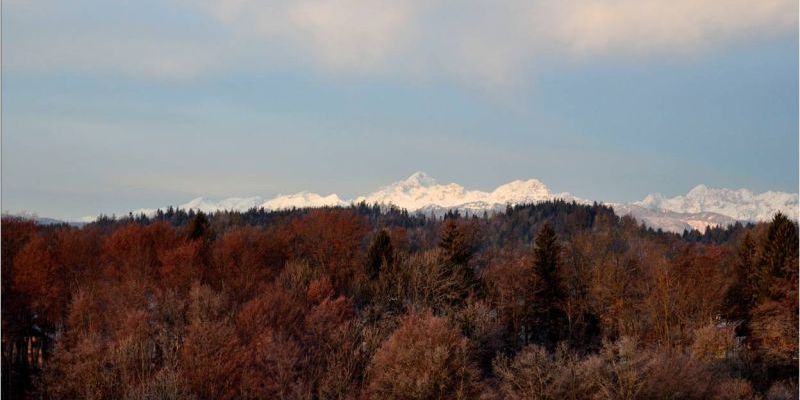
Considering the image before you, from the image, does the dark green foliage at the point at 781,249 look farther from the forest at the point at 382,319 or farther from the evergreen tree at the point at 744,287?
the evergreen tree at the point at 744,287

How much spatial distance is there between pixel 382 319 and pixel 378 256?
1619 centimetres

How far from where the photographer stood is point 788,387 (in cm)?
5734

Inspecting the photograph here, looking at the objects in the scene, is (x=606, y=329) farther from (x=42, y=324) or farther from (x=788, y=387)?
(x=42, y=324)

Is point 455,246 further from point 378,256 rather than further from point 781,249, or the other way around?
point 781,249

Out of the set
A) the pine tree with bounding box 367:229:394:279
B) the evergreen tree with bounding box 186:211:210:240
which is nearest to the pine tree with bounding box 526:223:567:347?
the pine tree with bounding box 367:229:394:279

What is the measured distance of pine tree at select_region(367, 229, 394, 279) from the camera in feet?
262

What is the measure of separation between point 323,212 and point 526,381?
65107 mm

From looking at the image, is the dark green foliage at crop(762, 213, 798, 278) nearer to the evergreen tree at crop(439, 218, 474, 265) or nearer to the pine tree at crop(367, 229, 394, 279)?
the evergreen tree at crop(439, 218, 474, 265)

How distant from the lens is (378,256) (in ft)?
264

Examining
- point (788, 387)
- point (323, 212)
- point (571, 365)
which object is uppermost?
point (323, 212)

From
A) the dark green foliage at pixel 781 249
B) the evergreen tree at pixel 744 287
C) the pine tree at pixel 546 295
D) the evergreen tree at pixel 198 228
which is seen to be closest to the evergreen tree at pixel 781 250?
the dark green foliage at pixel 781 249

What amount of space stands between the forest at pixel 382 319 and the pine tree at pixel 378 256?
16cm

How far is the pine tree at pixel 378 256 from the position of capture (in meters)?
80.0

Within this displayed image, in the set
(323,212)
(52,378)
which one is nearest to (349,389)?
(52,378)
